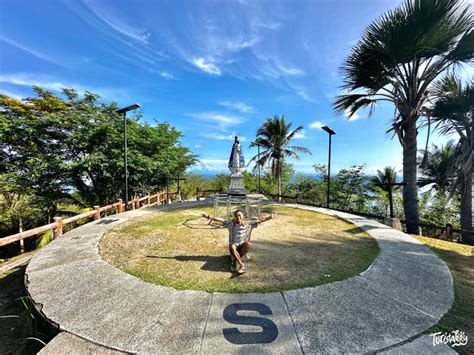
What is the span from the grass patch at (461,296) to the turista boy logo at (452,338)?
1.4 inches

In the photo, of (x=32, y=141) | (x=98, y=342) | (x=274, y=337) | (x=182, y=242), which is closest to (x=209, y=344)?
(x=274, y=337)

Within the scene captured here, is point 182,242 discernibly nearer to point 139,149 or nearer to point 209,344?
point 209,344

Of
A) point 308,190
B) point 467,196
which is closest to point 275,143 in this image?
point 308,190

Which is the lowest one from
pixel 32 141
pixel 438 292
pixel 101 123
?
pixel 438 292

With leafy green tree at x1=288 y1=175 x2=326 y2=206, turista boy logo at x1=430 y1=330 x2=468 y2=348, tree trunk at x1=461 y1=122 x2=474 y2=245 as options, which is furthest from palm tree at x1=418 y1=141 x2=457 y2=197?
turista boy logo at x1=430 y1=330 x2=468 y2=348

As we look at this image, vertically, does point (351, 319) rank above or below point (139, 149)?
below

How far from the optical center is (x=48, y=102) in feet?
36.1

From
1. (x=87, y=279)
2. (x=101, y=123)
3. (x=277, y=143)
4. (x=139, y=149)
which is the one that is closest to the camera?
(x=87, y=279)

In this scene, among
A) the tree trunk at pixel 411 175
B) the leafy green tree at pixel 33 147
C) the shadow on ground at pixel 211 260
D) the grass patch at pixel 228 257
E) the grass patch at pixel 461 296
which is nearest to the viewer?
the grass patch at pixel 461 296

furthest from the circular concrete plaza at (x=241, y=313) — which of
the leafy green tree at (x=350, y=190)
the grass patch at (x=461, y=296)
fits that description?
the leafy green tree at (x=350, y=190)

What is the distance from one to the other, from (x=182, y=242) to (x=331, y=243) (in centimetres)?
389

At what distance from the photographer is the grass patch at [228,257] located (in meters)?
3.22

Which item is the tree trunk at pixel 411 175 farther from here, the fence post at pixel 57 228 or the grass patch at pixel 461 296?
the fence post at pixel 57 228

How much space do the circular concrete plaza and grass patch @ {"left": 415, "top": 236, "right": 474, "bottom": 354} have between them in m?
0.08
